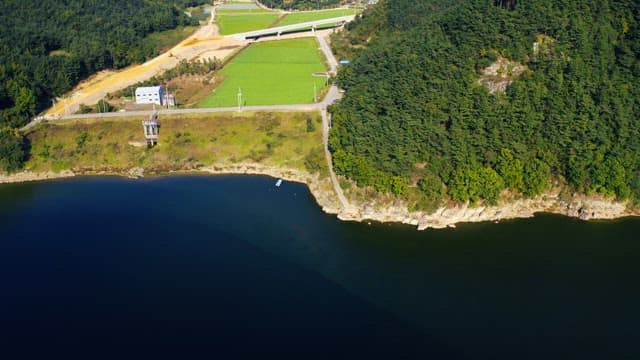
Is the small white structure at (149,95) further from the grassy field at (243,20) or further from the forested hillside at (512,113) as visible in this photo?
the grassy field at (243,20)

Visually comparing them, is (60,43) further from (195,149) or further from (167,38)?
(195,149)

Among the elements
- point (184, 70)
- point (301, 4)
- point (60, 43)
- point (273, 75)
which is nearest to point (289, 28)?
point (301, 4)

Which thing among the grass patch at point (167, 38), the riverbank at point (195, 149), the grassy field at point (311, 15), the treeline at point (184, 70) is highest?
the grassy field at point (311, 15)

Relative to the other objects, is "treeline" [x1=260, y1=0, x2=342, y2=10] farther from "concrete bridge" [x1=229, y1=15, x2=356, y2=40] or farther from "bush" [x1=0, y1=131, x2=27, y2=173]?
"bush" [x1=0, y1=131, x2=27, y2=173]

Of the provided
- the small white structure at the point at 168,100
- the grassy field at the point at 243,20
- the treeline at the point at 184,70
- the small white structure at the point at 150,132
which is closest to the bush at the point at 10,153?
the small white structure at the point at 150,132

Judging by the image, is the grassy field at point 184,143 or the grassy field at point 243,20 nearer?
the grassy field at point 184,143

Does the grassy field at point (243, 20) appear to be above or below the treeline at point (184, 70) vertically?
above
